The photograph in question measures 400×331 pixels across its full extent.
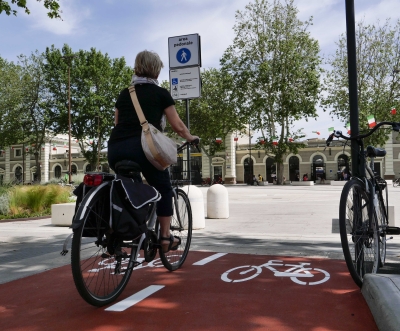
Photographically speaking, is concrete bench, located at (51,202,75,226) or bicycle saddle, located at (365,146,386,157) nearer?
bicycle saddle, located at (365,146,386,157)

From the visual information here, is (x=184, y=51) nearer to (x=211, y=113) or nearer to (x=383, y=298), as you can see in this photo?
(x=383, y=298)

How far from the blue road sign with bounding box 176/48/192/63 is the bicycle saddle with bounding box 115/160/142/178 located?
497cm

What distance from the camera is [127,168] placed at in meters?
3.36

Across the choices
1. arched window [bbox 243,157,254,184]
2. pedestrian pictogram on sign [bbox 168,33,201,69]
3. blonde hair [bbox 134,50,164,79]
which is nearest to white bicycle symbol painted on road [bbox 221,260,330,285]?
blonde hair [bbox 134,50,164,79]

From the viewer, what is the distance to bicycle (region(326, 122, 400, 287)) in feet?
11.5

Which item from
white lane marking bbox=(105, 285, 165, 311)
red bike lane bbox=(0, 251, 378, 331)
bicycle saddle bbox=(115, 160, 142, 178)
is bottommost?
red bike lane bbox=(0, 251, 378, 331)

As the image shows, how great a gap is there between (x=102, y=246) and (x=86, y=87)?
155ft

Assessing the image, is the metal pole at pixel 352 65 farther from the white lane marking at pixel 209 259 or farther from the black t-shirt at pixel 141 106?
the black t-shirt at pixel 141 106

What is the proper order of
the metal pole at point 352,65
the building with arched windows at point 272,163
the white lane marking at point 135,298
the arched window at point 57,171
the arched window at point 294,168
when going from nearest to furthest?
1. the white lane marking at point 135,298
2. the metal pole at point 352,65
3. the building with arched windows at point 272,163
4. the arched window at point 294,168
5. the arched window at point 57,171

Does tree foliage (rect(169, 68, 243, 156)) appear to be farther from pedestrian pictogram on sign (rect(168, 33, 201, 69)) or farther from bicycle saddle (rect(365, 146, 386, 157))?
bicycle saddle (rect(365, 146, 386, 157))

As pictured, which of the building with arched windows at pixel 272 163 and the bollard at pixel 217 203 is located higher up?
the building with arched windows at pixel 272 163

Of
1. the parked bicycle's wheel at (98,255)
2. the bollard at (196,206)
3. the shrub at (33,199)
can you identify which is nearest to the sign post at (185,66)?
the bollard at (196,206)

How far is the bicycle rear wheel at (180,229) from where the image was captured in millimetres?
4449

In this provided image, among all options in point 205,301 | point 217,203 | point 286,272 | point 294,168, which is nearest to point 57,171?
point 294,168
